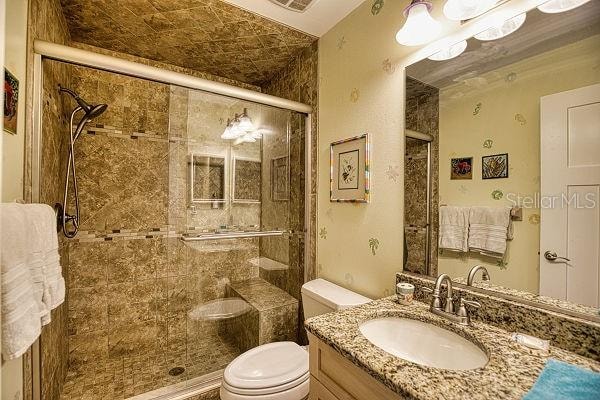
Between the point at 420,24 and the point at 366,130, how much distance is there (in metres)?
0.54

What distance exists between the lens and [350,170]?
1553 millimetres

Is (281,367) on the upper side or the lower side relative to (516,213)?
lower

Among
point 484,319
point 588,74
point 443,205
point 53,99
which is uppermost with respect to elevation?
point 53,99

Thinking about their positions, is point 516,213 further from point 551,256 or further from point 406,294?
point 406,294

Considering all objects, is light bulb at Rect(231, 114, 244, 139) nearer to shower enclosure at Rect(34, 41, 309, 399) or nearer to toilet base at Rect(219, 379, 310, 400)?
shower enclosure at Rect(34, 41, 309, 399)

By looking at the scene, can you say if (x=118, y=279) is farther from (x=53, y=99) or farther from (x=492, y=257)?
(x=492, y=257)

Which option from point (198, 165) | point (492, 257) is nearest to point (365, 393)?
point (492, 257)

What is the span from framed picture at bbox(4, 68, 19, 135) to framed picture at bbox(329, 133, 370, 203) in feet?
4.91

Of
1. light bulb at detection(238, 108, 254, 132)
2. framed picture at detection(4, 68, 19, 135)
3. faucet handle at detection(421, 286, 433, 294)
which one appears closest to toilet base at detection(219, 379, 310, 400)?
faucet handle at detection(421, 286, 433, 294)

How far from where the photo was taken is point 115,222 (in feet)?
6.50

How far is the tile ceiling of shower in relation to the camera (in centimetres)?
151

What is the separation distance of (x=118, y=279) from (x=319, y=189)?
170 centimetres

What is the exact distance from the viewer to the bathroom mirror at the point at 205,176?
1.77 metres

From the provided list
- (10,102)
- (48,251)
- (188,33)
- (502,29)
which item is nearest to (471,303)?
(502,29)
